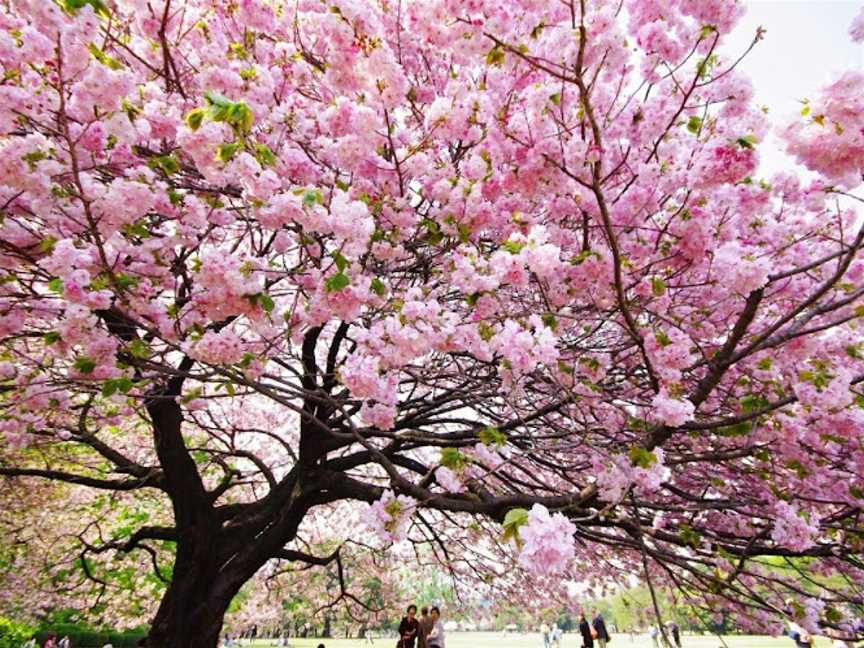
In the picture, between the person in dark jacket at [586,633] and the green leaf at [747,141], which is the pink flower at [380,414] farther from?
the person in dark jacket at [586,633]

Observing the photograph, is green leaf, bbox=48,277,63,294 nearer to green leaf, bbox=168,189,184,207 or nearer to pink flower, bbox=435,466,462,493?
green leaf, bbox=168,189,184,207

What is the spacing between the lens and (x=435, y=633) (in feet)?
27.9

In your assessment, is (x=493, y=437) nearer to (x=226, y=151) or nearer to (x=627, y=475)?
(x=627, y=475)

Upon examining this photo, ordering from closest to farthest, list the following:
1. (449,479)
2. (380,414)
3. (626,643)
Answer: (449,479)
(380,414)
(626,643)

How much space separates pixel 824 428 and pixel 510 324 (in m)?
2.73

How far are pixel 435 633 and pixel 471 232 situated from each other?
25.2 feet

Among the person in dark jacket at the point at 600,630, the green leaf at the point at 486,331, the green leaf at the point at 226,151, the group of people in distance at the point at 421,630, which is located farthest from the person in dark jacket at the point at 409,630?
the green leaf at the point at 226,151

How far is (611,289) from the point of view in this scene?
3498 millimetres

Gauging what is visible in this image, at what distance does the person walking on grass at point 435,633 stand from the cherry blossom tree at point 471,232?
4219mm

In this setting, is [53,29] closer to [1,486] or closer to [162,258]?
[162,258]

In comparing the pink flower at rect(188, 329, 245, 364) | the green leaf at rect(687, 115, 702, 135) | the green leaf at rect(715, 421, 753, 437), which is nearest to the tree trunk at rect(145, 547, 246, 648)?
the pink flower at rect(188, 329, 245, 364)

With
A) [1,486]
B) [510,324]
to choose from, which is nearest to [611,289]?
[510,324]

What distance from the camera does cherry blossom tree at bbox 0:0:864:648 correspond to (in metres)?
2.82

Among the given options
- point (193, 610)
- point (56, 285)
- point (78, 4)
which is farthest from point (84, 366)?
point (193, 610)
